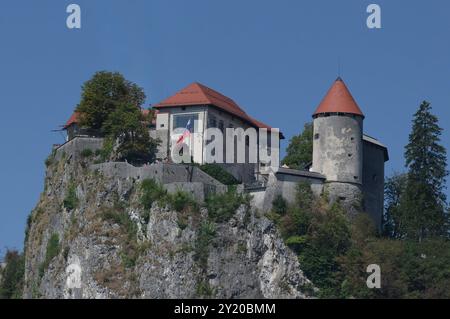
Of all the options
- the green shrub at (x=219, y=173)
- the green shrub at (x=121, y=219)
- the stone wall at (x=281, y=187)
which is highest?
the green shrub at (x=219, y=173)

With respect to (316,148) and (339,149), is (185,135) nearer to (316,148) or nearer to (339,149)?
(316,148)

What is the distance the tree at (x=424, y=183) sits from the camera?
88312 millimetres

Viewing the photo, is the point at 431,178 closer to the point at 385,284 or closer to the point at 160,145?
the point at 385,284

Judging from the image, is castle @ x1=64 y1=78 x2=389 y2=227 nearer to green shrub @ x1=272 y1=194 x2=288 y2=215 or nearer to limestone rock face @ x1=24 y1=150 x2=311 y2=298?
green shrub @ x1=272 y1=194 x2=288 y2=215

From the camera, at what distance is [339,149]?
88375 mm

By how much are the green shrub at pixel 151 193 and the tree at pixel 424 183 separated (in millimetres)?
13329

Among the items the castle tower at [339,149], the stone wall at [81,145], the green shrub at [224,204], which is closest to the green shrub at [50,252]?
the stone wall at [81,145]

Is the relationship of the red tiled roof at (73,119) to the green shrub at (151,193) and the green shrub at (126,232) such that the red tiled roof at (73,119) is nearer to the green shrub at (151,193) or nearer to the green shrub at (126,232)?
the green shrub at (151,193)

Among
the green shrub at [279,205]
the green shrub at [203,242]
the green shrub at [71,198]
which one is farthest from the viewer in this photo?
the green shrub at [71,198]

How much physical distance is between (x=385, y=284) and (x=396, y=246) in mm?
2921

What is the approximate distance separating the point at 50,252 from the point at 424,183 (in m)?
20.3

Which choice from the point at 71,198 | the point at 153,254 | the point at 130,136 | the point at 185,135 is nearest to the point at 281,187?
the point at 185,135

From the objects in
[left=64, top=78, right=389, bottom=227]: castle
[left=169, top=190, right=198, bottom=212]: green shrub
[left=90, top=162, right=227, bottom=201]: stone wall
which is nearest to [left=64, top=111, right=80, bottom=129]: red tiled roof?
[left=64, top=78, right=389, bottom=227]: castle
